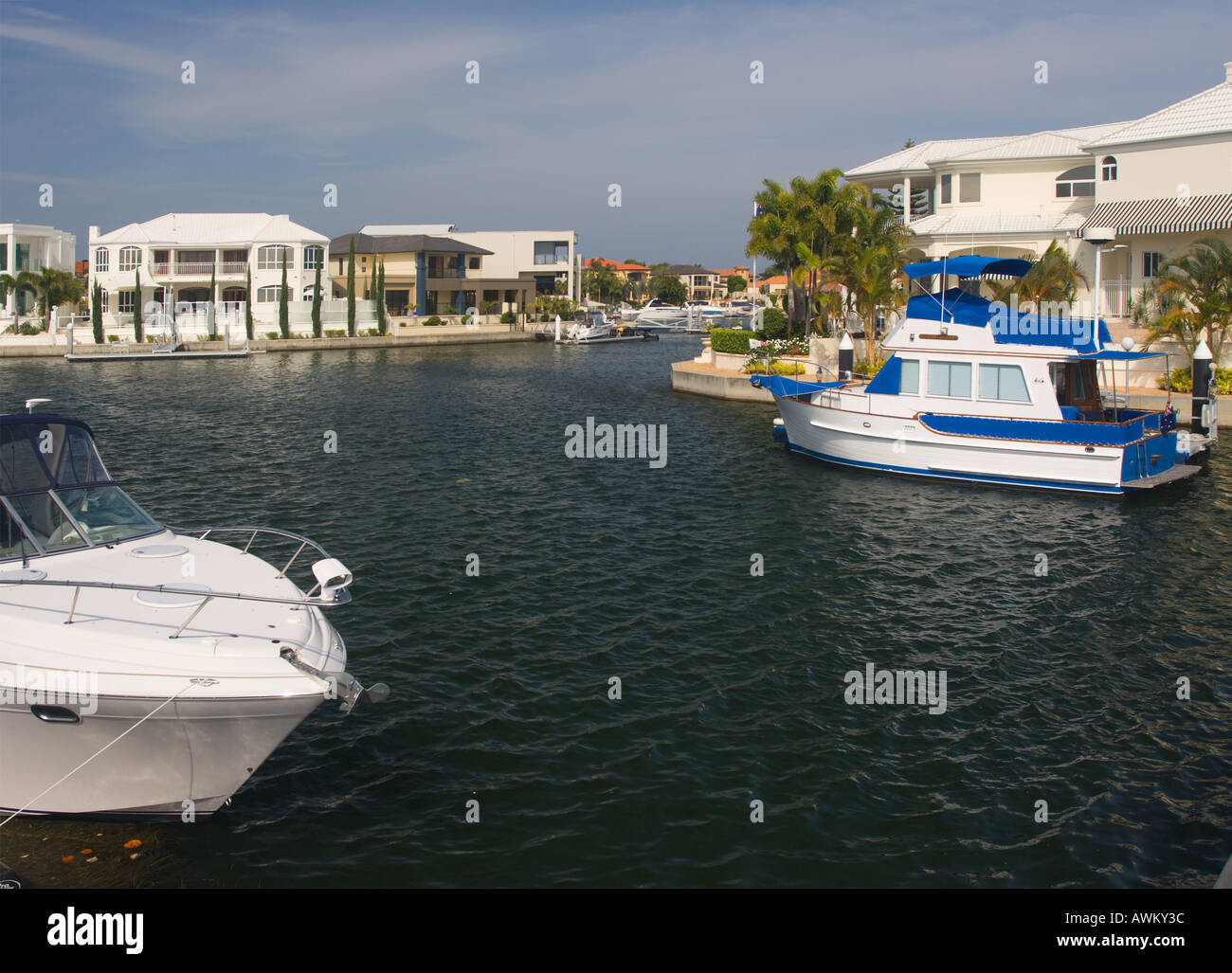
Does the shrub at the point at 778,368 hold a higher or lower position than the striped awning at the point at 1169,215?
lower

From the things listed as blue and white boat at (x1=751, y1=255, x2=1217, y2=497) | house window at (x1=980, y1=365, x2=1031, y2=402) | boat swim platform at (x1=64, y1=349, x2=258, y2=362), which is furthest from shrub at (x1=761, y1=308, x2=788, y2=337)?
boat swim platform at (x1=64, y1=349, x2=258, y2=362)

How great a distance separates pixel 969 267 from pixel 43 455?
22.9 m

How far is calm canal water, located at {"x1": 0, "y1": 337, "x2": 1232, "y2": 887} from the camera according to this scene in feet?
30.0

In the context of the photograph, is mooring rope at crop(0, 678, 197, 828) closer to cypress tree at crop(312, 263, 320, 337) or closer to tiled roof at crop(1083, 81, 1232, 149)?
tiled roof at crop(1083, 81, 1232, 149)

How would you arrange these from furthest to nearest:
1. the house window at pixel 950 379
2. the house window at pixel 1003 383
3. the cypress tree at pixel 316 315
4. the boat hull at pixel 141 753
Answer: the cypress tree at pixel 316 315 → the house window at pixel 950 379 → the house window at pixel 1003 383 → the boat hull at pixel 141 753

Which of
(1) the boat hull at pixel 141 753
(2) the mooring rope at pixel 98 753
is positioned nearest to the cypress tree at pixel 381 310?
(2) the mooring rope at pixel 98 753

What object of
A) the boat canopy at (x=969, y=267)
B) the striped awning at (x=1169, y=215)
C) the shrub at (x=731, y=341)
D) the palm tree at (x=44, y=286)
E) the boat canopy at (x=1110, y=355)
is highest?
the palm tree at (x=44, y=286)

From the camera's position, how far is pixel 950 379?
2564cm

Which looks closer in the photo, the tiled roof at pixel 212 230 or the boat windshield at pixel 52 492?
the boat windshield at pixel 52 492

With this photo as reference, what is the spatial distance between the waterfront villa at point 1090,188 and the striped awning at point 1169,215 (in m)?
0.04

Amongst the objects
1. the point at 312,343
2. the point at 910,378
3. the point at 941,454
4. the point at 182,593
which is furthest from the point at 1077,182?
the point at 312,343

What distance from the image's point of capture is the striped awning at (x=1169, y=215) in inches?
1496

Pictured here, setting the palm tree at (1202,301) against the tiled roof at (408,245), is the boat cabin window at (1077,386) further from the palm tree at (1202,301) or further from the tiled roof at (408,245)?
the tiled roof at (408,245)
